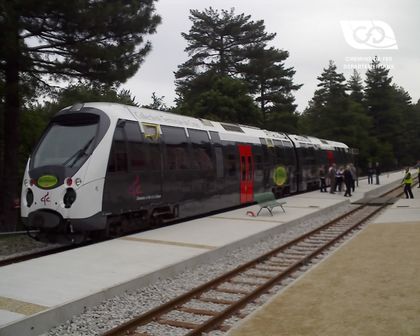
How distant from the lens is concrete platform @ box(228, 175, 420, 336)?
5719mm

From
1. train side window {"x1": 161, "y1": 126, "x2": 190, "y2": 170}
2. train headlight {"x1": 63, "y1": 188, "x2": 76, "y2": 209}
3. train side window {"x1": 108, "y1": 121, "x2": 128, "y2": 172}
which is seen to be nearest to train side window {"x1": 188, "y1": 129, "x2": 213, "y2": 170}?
train side window {"x1": 161, "y1": 126, "x2": 190, "y2": 170}

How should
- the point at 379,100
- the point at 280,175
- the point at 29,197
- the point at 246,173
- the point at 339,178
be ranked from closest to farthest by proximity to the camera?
the point at 29,197, the point at 246,173, the point at 280,175, the point at 339,178, the point at 379,100

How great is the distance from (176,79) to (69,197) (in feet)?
117

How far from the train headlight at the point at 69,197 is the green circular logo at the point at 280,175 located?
13.3m

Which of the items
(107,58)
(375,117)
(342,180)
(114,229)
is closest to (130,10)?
(107,58)

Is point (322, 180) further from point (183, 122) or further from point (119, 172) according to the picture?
point (119, 172)

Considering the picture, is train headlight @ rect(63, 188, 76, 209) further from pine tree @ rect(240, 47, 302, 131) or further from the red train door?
pine tree @ rect(240, 47, 302, 131)

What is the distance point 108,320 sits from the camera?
255 inches

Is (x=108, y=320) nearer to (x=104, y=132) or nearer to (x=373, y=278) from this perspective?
(x=373, y=278)

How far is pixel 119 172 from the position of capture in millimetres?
11672

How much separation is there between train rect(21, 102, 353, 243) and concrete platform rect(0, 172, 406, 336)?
71 centimetres

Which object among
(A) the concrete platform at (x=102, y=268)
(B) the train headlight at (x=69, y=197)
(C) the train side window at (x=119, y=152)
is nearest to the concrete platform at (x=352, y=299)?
(A) the concrete platform at (x=102, y=268)

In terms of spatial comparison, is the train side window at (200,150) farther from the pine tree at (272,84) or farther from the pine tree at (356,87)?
the pine tree at (356,87)

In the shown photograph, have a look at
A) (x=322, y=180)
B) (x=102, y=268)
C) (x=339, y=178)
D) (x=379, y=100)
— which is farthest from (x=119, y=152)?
(x=379, y=100)
